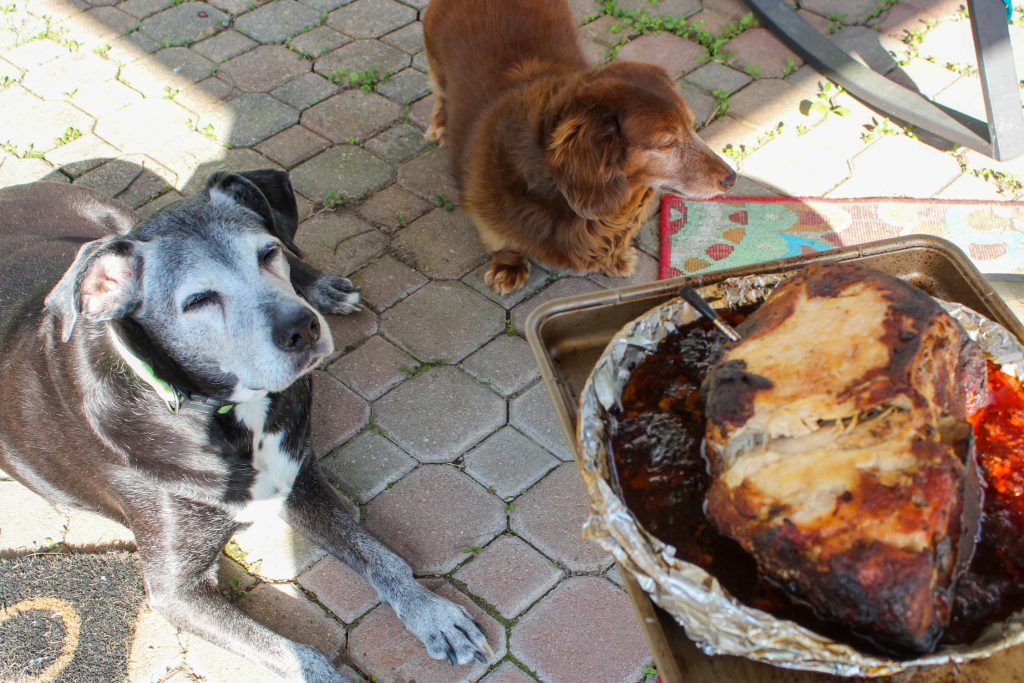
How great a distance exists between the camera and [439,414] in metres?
3.17

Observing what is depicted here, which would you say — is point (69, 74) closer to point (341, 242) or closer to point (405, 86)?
point (405, 86)

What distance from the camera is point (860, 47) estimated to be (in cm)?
471

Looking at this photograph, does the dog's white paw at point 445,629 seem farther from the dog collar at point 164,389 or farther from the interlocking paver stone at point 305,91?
the interlocking paver stone at point 305,91

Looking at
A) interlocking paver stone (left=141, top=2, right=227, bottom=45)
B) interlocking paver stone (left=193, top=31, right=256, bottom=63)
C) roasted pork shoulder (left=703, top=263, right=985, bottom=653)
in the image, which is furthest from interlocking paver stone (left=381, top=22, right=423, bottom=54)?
roasted pork shoulder (left=703, top=263, right=985, bottom=653)

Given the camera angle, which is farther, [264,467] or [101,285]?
[264,467]

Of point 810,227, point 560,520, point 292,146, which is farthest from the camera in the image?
point 292,146

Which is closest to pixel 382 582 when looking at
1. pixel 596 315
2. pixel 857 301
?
pixel 596 315

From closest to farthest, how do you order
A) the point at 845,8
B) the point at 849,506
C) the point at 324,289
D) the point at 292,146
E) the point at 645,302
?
1. the point at 849,506
2. the point at 645,302
3. the point at 324,289
4. the point at 292,146
5. the point at 845,8

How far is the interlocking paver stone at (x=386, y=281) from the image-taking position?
142 inches

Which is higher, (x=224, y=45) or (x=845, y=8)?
(x=845, y=8)

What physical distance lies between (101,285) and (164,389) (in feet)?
1.08

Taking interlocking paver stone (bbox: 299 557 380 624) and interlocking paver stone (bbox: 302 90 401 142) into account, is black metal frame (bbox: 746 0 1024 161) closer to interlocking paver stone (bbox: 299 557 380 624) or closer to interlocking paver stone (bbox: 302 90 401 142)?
interlocking paver stone (bbox: 302 90 401 142)

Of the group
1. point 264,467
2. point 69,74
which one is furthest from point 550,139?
point 69,74

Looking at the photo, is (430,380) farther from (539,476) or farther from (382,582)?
(382,582)
